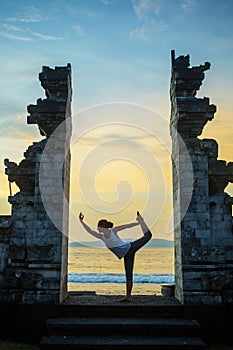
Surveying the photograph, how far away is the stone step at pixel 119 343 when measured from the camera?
22.4 ft

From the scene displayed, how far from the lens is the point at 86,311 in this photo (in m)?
8.15

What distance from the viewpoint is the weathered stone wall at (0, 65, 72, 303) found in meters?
8.36

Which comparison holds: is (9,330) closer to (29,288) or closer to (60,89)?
(29,288)

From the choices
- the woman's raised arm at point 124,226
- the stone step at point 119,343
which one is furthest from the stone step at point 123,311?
the woman's raised arm at point 124,226

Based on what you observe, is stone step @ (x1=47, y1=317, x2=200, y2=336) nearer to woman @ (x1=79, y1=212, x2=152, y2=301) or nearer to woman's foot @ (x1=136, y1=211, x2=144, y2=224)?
woman @ (x1=79, y1=212, x2=152, y2=301)

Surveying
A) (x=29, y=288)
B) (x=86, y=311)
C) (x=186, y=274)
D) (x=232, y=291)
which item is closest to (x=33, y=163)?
(x=29, y=288)

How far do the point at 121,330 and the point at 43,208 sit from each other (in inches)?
110

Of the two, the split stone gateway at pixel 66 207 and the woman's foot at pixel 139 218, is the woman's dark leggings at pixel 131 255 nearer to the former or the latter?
the woman's foot at pixel 139 218

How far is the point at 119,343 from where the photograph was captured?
6891 millimetres

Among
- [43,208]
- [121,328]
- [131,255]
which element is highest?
[43,208]

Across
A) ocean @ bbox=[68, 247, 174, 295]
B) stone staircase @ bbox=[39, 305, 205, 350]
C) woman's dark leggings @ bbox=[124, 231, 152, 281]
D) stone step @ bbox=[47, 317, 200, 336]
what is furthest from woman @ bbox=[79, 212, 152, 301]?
ocean @ bbox=[68, 247, 174, 295]

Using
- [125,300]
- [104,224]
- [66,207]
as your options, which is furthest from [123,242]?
[66,207]

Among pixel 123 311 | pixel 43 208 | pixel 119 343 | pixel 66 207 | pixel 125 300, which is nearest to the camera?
pixel 119 343

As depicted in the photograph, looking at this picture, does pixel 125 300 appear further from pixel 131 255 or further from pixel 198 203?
pixel 198 203
